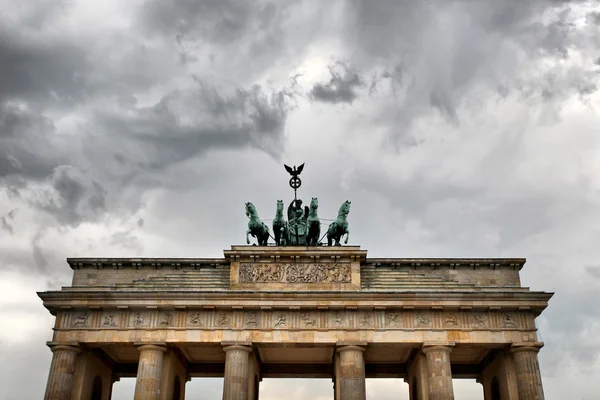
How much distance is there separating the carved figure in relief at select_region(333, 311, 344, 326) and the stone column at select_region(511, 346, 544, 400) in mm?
8999

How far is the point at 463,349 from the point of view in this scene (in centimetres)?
3569

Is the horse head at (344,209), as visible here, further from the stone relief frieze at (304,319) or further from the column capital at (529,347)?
the column capital at (529,347)

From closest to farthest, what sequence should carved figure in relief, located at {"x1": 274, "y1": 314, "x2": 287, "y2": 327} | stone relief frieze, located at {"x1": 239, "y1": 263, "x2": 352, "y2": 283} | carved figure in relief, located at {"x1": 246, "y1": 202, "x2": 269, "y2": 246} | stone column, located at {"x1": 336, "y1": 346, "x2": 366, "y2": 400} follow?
stone column, located at {"x1": 336, "y1": 346, "x2": 366, "y2": 400}
carved figure in relief, located at {"x1": 274, "y1": 314, "x2": 287, "y2": 327}
stone relief frieze, located at {"x1": 239, "y1": 263, "x2": 352, "y2": 283}
carved figure in relief, located at {"x1": 246, "y1": 202, "x2": 269, "y2": 246}

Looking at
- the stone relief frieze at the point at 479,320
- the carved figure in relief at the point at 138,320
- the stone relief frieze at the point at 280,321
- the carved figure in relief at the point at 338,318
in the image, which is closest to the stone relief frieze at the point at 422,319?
the stone relief frieze at the point at 479,320

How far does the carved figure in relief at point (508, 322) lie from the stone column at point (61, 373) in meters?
22.4

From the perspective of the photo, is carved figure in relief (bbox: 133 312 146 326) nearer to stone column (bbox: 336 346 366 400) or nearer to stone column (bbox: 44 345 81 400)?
stone column (bbox: 44 345 81 400)

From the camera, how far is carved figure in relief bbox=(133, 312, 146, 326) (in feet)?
112

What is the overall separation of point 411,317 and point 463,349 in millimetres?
3965

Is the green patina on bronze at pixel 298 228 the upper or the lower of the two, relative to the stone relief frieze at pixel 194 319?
upper

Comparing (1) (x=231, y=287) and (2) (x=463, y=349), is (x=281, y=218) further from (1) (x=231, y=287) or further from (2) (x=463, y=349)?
(2) (x=463, y=349)

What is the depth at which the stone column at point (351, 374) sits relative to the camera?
32.4m

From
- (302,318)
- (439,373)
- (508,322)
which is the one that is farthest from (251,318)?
(508,322)

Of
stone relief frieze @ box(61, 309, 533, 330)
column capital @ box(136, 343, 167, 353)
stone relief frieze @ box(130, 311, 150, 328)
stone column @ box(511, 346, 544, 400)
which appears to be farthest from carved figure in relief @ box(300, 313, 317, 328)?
stone column @ box(511, 346, 544, 400)

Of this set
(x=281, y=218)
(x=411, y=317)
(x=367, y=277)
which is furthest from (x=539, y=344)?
(x=281, y=218)
